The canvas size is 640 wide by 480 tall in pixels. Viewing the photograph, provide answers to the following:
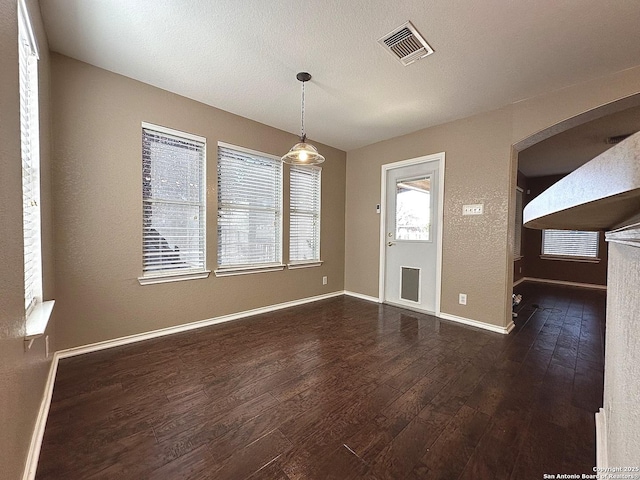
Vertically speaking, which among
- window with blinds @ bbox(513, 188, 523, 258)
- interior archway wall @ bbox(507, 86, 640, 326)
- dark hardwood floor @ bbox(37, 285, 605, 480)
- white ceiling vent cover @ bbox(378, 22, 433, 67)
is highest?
white ceiling vent cover @ bbox(378, 22, 433, 67)

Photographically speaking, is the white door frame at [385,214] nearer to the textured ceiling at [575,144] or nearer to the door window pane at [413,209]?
the door window pane at [413,209]

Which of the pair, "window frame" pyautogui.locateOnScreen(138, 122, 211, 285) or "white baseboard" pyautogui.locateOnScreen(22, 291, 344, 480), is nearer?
"white baseboard" pyautogui.locateOnScreen(22, 291, 344, 480)

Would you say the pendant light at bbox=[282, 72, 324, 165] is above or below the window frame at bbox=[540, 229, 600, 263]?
above

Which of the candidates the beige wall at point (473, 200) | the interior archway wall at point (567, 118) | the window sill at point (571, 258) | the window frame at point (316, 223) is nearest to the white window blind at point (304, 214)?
the window frame at point (316, 223)

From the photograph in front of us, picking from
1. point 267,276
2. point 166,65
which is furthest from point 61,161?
point 267,276

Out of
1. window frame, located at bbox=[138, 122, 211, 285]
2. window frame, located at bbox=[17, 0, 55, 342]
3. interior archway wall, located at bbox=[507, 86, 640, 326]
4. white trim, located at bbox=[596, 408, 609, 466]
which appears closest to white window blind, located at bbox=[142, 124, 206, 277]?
window frame, located at bbox=[138, 122, 211, 285]

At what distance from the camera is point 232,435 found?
1.52 m

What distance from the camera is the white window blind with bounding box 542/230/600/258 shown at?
5.70m

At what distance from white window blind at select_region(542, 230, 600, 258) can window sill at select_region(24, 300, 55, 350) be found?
25.0 ft

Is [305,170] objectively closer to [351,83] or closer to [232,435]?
[351,83]

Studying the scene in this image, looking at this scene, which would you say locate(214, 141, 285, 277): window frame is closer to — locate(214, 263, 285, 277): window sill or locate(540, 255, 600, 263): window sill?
locate(214, 263, 285, 277): window sill

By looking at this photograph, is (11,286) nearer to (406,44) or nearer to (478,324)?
(406,44)

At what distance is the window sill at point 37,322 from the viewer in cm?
135

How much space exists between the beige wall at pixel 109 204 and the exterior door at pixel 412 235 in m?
2.48
